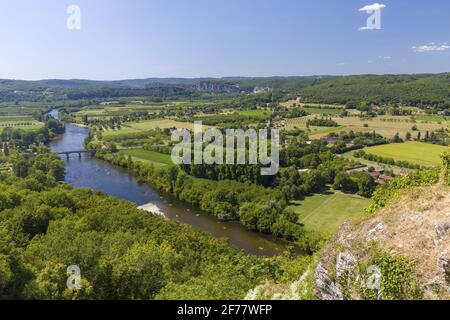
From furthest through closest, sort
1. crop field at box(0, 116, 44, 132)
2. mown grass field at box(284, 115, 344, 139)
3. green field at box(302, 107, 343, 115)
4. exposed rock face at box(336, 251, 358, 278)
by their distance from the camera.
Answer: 1. green field at box(302, 107, 343, 115)
2. crop field at box(0, 116, 44, 132)
3. mown grass field at box(284, 115, 344, 139)
4. exposed rock face at box(336, 251, 358, 278)

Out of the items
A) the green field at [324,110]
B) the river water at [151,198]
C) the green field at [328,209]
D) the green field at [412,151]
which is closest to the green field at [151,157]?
the river water at [151,198]

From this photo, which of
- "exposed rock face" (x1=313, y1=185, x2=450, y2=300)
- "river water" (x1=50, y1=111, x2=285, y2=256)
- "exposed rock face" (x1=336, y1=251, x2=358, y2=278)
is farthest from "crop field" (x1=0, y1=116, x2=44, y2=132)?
"exposed rock face" (x1=336, y1=251, x2=358, y2=278)

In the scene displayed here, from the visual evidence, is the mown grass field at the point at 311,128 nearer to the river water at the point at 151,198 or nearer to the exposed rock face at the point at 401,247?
the river water at the point at 151,198

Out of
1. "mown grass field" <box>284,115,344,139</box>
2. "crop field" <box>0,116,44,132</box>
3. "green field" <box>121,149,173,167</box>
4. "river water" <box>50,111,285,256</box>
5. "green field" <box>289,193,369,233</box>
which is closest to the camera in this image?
"river water" <box>50,111,285,256</box>

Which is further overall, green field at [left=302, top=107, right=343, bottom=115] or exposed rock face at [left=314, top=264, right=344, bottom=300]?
green field at [left=302, top=107, right=343, bottom=115]

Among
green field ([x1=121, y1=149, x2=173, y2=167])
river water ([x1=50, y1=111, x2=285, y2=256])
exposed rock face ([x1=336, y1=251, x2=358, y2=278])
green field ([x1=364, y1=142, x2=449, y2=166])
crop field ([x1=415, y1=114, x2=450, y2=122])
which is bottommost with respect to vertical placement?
river water ([x1=50, y1=111, x2=285, y2=256])

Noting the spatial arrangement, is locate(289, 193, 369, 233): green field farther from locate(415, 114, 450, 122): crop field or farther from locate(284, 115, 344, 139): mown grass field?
locate(415, 114, 450, 122): crop field

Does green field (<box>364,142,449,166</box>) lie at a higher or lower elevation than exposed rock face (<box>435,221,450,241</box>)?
lower
